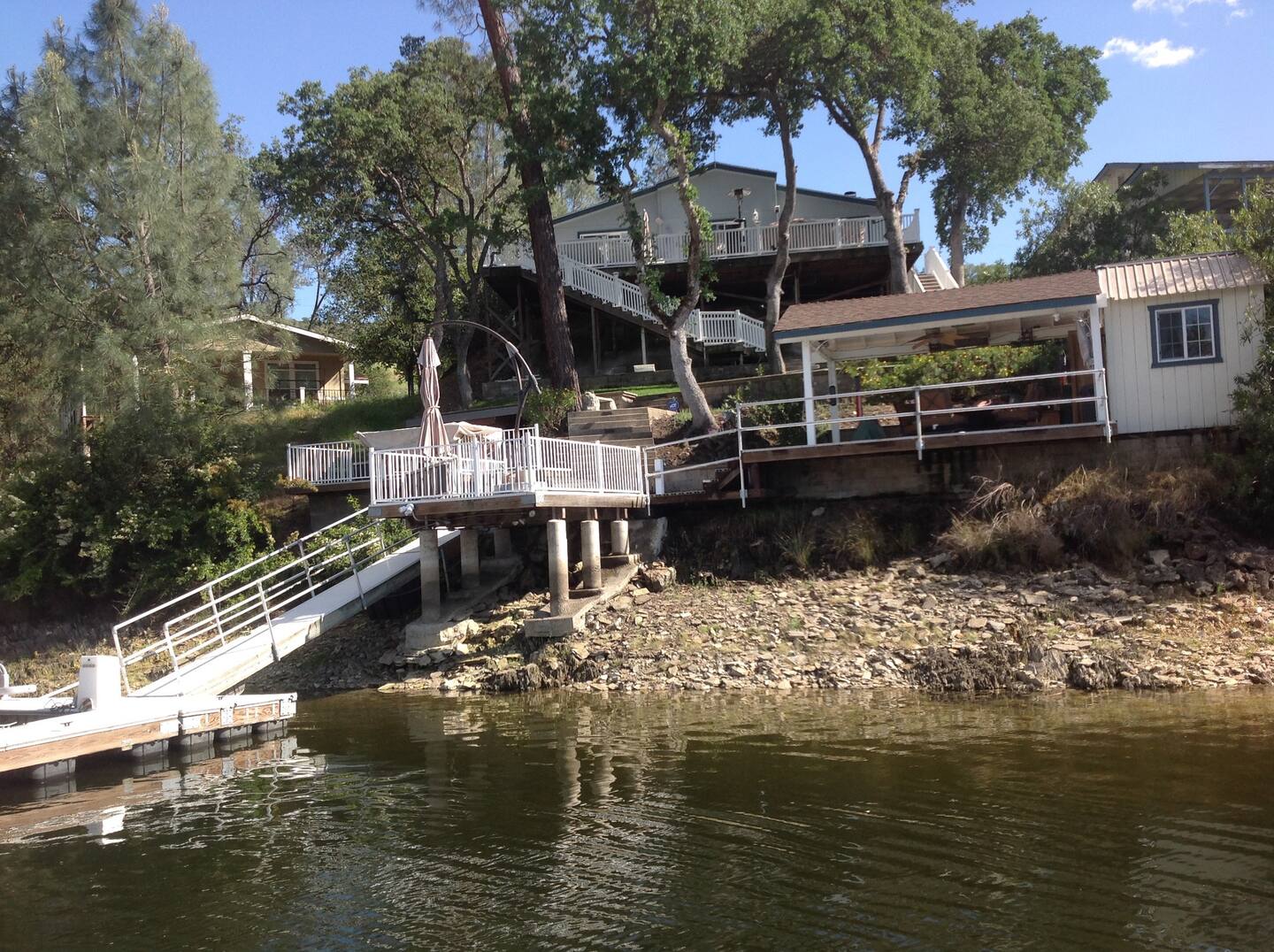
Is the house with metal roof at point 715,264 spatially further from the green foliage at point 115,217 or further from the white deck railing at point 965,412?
the white deck railing at point 965,412

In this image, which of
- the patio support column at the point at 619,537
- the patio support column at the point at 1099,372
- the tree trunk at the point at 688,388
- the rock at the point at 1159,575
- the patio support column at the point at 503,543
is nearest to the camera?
the rock at the point at 1159,575

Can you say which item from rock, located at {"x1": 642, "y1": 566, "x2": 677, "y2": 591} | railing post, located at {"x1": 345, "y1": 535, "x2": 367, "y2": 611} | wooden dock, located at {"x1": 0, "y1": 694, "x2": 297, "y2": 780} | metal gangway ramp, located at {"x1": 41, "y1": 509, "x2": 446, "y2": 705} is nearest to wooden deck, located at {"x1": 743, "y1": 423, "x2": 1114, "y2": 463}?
rock, located at {"x1": 642, "y1": 566, "x2": 677, "y2": 591}

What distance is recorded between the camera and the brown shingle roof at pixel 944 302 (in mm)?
19234

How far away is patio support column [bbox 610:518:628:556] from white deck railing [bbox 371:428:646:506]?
84.6 inches

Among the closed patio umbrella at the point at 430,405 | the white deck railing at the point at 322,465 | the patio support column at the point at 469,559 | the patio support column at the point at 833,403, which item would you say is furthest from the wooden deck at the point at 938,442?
the white deck railing at the point at 322,465

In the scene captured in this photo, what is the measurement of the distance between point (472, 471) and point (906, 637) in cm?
731

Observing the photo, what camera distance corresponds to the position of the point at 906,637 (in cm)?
1597

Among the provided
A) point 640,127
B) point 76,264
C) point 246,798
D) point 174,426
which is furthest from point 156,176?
point 246,798

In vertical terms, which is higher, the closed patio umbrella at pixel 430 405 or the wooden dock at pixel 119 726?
the closed patio umbrella at pixel 430 405

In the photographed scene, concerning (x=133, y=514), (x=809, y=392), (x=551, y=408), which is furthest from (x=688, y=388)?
(x=133, y=514)

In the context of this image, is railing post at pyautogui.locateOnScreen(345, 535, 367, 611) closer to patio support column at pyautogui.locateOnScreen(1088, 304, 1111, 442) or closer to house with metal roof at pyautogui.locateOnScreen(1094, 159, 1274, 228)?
patio support column at pyautogui.locateOnScreen(1088, 304, 1111, 442)

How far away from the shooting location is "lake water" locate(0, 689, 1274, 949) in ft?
23.1

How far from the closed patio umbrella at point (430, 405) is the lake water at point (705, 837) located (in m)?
6.13

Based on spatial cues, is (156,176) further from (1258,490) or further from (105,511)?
(1258,490)
